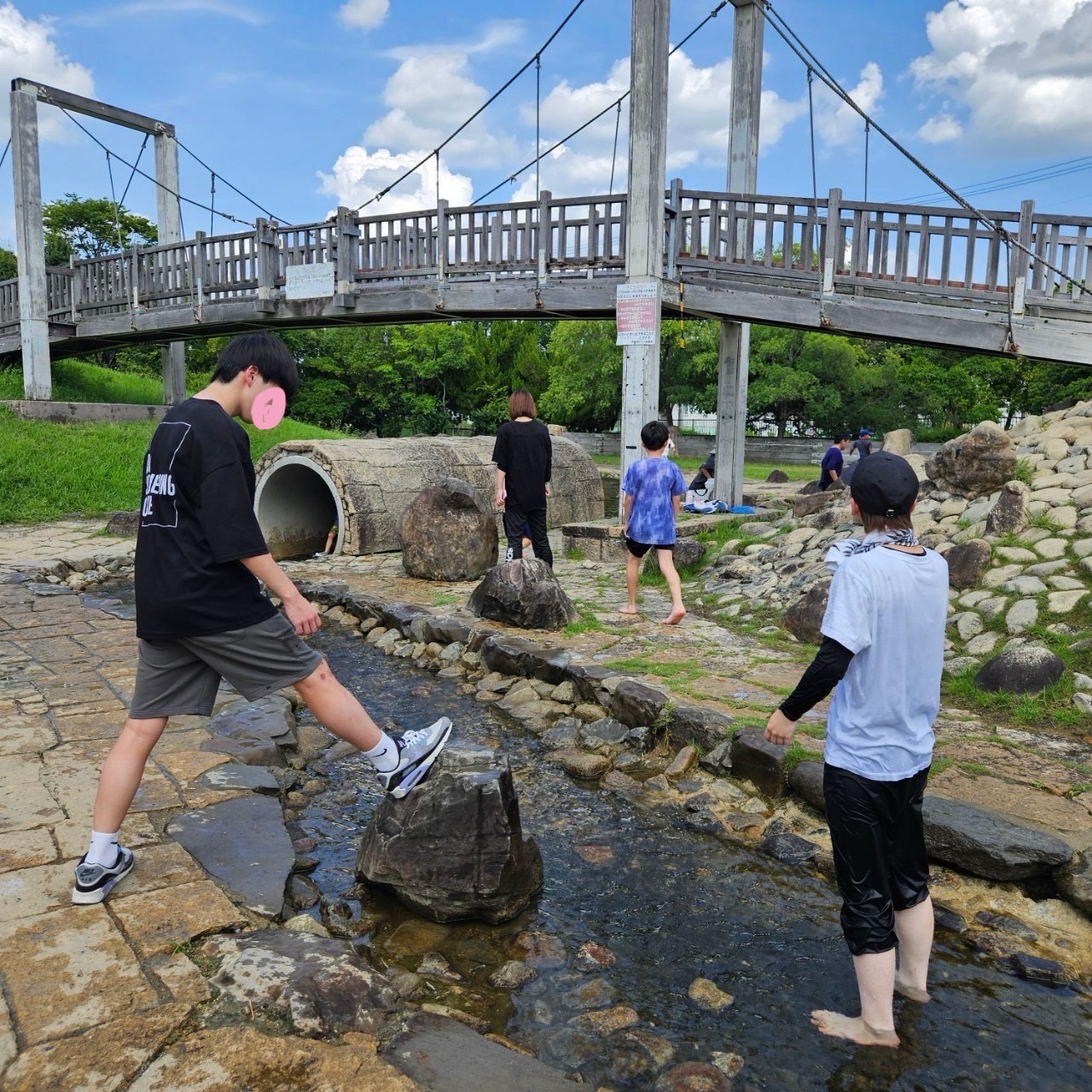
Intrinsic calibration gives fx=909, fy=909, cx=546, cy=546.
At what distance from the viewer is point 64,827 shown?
3.49m

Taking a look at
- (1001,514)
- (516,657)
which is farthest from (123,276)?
(1001,514)

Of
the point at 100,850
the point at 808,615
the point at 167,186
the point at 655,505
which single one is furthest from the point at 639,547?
the point at 167,186

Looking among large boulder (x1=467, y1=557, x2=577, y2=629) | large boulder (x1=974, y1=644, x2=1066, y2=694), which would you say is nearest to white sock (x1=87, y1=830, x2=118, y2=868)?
large boulder (x1=467, y1=557, x2=577, y2=629)

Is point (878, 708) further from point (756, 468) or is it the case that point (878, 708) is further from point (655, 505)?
point (756, 468)

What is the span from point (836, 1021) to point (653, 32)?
9643 mm

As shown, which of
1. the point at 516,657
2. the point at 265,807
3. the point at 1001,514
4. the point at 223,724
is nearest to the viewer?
the point at 265,807

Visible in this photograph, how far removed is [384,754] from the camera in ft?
10.9

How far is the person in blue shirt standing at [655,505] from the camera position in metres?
7.31

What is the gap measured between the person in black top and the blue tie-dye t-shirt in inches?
37.9

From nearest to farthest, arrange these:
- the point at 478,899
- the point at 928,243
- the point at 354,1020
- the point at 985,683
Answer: the point at 354,1020 → the point at 478,899 → the point at 985,683 → the point at 928,243

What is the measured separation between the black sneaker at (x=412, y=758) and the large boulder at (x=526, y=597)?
368cm

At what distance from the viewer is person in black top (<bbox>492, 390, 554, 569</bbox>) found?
798 centimetres

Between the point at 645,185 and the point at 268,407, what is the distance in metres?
7.82

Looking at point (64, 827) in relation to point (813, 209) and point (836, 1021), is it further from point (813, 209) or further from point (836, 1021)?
point (813, 209)
